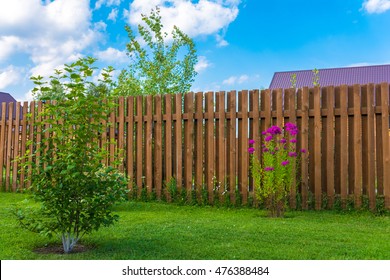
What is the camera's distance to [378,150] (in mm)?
7562

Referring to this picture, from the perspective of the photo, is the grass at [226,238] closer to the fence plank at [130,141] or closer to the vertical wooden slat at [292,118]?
the vertical wooden slat at [292,118]

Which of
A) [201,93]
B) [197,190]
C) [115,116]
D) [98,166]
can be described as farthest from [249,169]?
[98,166]

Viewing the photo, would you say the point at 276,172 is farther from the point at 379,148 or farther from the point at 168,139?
the point at 168,139

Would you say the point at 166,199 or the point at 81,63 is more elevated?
the point at 81,63

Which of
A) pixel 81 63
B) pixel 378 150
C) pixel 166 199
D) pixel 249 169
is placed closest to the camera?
pixel 81 63

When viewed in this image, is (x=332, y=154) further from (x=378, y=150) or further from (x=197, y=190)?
(x=197, y=190)

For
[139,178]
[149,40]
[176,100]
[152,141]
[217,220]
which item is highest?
[149,40]

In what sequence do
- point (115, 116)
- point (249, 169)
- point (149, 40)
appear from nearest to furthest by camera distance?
1. point (249, 169)
2. point (115, 116)
3. point (149, 40)

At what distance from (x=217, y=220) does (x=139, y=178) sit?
306 cm

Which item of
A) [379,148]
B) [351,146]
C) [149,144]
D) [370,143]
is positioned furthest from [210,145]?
[379,148]

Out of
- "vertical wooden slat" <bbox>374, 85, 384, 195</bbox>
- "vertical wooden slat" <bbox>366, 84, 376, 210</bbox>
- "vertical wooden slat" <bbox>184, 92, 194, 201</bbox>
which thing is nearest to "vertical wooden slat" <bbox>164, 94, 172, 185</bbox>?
"vertical wooden slat" <bbox>184, 92, 194, 201</bbox>

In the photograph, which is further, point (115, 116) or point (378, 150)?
point (115, 116)

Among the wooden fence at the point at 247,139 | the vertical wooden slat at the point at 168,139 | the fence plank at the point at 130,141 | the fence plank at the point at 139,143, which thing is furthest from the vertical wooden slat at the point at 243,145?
the fence plank at the point at 130,141

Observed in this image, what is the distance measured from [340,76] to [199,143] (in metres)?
19.1
